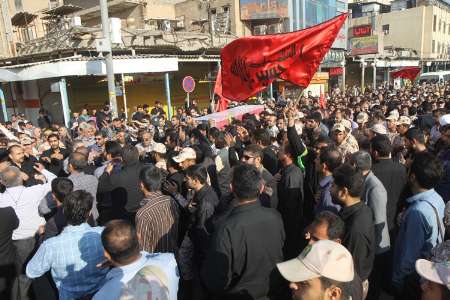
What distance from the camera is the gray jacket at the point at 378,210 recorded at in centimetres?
346

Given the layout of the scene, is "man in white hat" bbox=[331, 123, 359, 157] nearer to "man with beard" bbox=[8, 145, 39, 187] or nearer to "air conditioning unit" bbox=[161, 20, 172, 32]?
"man with beard" bbox=[8, 145, 39, 187]

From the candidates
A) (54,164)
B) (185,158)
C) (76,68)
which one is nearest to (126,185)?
(185,158)

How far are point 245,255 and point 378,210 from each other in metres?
1.43

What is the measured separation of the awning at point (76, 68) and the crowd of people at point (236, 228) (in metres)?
8.52

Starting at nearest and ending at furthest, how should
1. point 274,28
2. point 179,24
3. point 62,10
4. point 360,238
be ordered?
1. point 360,238
2. point 62,10
3. point 179,24
4. point 274,28

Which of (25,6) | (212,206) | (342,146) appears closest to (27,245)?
(212,206)

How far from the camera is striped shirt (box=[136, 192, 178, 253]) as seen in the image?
3.39m

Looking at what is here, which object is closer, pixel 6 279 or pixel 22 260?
pixel 6 279

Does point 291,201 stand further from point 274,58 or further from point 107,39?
point 107,39

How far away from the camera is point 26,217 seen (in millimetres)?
4309

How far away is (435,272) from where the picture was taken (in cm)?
175

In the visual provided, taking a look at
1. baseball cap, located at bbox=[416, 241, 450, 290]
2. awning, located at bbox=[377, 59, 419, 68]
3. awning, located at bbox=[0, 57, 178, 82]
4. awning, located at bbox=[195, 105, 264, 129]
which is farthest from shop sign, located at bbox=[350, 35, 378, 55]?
baseball cap, located at bbox=[416, 241, 450, 290]

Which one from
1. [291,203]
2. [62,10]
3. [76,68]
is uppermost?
[62,10]

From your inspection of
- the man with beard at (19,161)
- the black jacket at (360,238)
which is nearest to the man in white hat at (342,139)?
the black jacket at (360,238)
